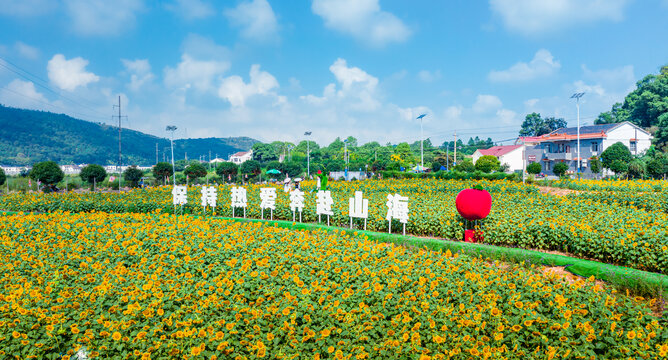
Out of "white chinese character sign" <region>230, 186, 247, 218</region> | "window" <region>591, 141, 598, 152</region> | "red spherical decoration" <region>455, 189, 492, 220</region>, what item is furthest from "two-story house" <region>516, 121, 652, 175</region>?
"red spherical decoration" <region>455, 189, 492, 220</region>

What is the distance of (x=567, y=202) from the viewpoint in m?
10.0

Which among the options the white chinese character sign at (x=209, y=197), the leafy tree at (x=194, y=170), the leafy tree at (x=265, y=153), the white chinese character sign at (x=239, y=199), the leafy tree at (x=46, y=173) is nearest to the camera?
the white chinese character sign at (x=239, y=199)

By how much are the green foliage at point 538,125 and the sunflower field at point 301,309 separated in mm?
60424

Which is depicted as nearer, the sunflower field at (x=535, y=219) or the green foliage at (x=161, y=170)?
the sunflower field at (x=535, y=219)

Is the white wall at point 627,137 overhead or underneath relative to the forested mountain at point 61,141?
underneath

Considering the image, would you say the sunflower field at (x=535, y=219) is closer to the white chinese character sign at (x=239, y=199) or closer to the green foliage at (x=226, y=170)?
the white chinese character sign at (x=239, y=199)

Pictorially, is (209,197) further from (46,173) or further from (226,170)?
(226,170)

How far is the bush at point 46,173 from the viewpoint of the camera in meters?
22.2

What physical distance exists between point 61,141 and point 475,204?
14075cm

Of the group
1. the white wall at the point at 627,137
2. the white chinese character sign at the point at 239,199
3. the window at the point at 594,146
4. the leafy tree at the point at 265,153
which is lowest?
the white chinese character sign at the point at 239,199

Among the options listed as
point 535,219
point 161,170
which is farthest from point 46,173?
point 535,219

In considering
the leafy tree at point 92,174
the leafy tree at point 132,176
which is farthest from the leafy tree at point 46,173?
the leafy tree at point 132,176

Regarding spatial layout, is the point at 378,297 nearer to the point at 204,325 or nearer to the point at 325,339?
the point at 325,339

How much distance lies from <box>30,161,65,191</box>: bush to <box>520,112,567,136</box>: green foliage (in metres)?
55.9
